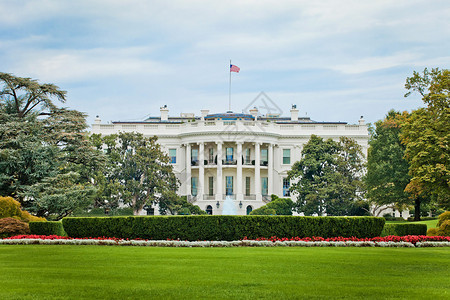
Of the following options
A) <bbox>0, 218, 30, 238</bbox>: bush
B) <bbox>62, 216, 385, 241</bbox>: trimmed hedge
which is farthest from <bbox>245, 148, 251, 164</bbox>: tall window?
<bbox>0, 218, 30, 238</bbox>: bush

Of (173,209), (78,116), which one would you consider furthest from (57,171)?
(173,209)

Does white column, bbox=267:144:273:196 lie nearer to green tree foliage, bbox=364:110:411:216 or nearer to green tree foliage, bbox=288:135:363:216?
green tree foliage, bbox=288:135:363:216

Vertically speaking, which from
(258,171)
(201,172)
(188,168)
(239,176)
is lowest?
(239,176)

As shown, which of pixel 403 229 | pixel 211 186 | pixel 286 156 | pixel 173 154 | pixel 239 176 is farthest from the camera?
pixel 286 156

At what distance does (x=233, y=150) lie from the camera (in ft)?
217

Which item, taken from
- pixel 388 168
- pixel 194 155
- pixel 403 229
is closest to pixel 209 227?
pixel 403 229

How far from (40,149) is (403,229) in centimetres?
2037

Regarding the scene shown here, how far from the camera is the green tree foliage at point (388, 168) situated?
4734cm

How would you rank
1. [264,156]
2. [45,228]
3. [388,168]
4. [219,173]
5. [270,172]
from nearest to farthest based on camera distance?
[45,228] < [388,168] < [219,173] < [270,172] < [264,156]

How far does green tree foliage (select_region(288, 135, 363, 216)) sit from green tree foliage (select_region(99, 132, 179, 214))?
12419 millimetres

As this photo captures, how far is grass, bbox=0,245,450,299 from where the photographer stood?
11562 millimetres

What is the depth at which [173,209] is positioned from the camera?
56.2 metres

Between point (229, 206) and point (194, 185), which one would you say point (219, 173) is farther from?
point (194, 185)

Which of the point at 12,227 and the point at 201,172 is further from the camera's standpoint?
the point at 201,172
